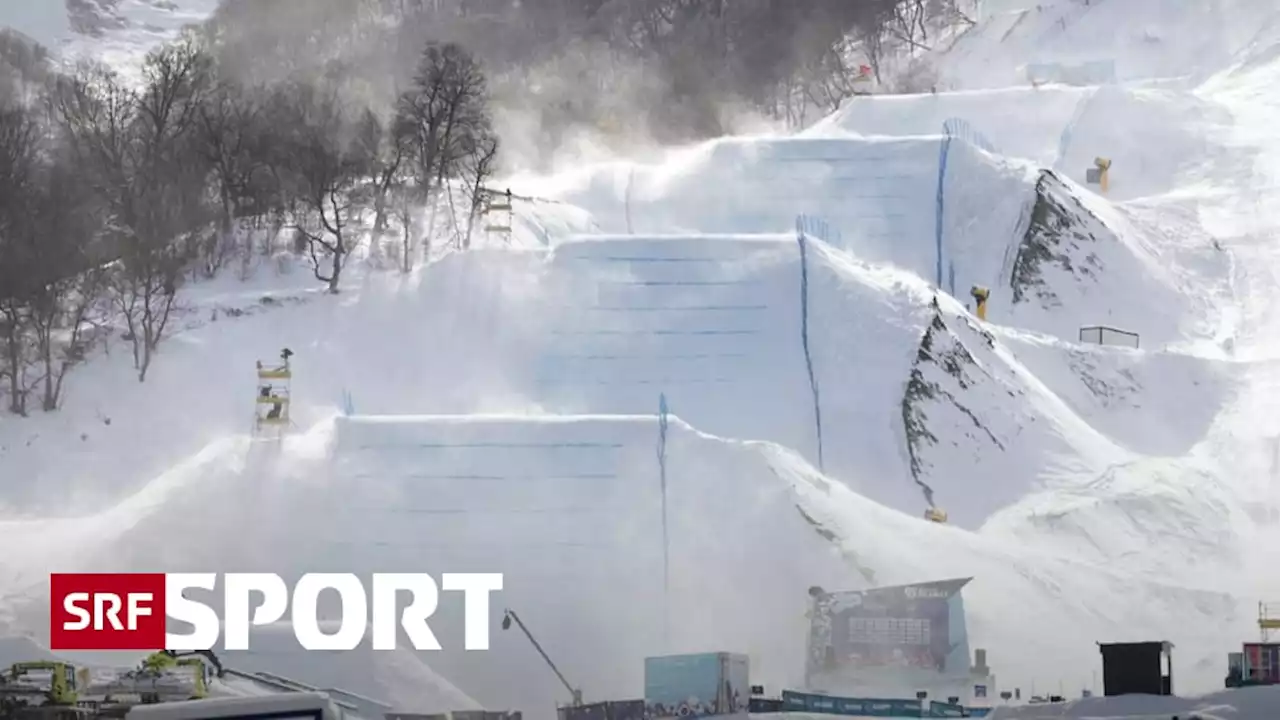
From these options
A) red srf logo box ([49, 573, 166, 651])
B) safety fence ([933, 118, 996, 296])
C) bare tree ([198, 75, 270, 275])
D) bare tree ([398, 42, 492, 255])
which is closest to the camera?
red srf logo box ([49, 573, 166, 651])

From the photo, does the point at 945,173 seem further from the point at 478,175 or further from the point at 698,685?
the point at 698,685

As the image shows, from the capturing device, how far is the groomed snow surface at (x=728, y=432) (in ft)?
17.1

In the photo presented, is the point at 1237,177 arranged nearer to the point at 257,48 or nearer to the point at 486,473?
the point at 486,473

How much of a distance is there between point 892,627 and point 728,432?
944 millimetres

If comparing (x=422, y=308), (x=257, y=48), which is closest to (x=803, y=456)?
(x=422, y=308)

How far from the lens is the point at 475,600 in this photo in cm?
516

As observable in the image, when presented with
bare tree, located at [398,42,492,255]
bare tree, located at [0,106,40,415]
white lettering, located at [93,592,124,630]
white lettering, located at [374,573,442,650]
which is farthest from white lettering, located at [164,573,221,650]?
bare tree, located at [398,42,492,255]

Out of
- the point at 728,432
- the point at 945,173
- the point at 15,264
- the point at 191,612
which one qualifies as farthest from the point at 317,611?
the point at 945,173

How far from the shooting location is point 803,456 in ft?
18.3

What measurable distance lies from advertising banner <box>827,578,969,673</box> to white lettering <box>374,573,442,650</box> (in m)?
1.32

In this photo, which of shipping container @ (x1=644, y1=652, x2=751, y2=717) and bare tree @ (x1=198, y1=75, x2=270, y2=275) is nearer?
shipping container @ (x1=644, y1=652, x2=751, y2=717)

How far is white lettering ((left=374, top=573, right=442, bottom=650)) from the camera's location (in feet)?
16.8

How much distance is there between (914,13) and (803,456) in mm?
2373

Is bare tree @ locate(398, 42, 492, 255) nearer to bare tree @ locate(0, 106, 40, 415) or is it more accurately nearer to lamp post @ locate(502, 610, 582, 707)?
bare tree @ locate(0, 106, 40, 415)
